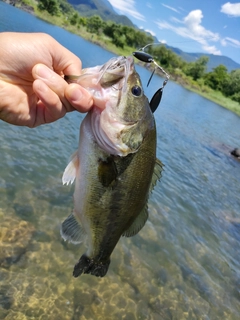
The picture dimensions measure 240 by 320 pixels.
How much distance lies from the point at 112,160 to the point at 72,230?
1056mm

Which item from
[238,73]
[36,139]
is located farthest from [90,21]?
[36,139]

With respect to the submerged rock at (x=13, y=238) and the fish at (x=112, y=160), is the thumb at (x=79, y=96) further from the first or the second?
the submerged rock at (x=13, y=238)

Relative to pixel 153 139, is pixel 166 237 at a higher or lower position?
lower

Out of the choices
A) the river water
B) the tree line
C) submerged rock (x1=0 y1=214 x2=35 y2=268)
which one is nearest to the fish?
the river water

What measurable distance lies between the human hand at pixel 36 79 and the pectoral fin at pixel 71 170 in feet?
1.56

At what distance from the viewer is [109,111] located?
2.57m

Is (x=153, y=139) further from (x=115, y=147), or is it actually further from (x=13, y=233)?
(x=13, y=233)

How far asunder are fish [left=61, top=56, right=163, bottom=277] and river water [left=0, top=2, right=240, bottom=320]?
3.19m

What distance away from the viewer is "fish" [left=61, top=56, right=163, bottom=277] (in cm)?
255

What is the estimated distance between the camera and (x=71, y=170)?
2928 mm

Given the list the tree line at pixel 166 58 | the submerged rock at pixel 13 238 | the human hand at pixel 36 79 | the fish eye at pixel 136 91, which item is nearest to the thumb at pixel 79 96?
the human hand at pixel 36 79

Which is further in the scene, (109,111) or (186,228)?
(186,228)

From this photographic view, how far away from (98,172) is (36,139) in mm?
8643

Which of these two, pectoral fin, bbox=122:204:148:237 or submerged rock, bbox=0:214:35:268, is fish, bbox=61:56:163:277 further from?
submerged rock, bbox=0:214:35:268
